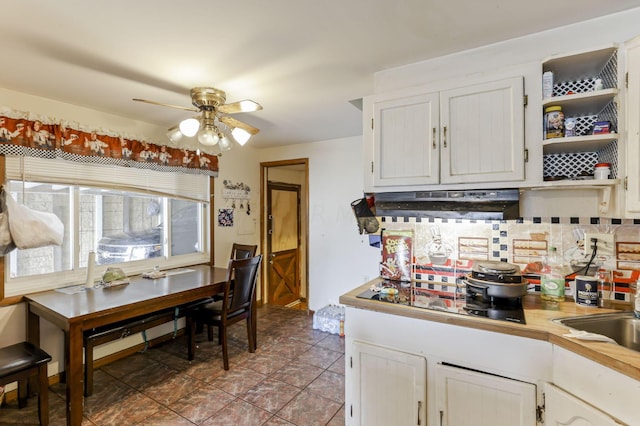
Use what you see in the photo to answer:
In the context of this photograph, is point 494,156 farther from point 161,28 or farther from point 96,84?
point 96,84

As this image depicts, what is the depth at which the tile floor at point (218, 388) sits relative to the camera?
79.2 inches

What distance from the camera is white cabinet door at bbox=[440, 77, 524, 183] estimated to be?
62.4 inches

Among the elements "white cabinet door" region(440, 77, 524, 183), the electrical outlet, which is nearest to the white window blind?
"white cabinet door" region(440, 77, 524, 183)

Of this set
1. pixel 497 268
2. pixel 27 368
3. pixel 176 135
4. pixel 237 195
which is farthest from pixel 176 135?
pixel 497 268

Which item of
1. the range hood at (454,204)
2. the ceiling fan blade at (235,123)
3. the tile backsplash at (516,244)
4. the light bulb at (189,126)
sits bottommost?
the tile backsplash at (516,244)

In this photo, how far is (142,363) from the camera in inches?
107

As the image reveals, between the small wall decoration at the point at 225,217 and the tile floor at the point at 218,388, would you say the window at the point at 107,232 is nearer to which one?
the small wall decoration at the point at 225,217

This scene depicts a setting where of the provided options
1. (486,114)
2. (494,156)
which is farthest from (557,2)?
(494,156)

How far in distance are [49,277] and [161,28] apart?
2201 mm

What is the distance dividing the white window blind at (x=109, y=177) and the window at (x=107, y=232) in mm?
22

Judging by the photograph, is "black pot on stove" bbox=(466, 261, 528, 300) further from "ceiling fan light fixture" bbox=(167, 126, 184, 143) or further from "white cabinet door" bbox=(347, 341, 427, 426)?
"ceiling fan light fixture" bbox=(167, 126, 184, 143)

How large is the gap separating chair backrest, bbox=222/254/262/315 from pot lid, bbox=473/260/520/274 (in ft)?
6.01

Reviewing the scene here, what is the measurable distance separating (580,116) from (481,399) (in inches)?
63.1

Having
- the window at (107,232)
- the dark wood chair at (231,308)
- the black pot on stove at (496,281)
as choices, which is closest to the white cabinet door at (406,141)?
the black pot on stove at (496,281)
